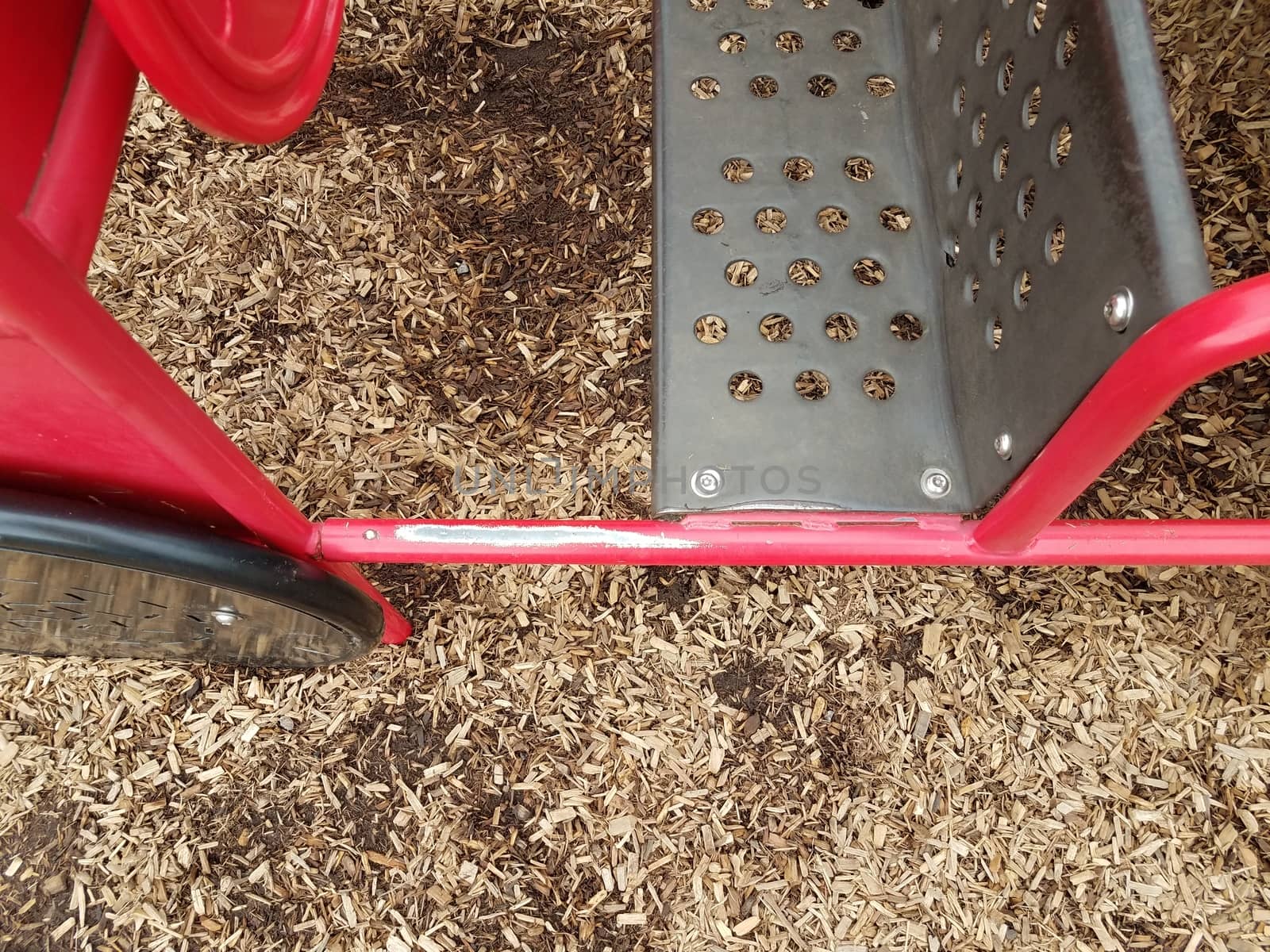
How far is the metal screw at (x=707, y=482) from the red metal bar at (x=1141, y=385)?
267mm

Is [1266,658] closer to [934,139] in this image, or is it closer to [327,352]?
[934,139]

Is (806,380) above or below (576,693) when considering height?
above

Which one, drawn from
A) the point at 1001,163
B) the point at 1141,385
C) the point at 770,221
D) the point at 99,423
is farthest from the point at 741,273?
the point at 99,423

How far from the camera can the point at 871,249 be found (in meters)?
1.00

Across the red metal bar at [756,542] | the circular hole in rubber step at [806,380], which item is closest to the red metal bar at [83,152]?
the red metal bar at [756,542]

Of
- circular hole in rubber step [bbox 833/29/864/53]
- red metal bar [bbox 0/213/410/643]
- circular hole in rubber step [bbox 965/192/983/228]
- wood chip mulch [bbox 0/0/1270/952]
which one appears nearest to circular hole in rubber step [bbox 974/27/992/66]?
circular hole in rubber step [bbox 965/192/983/228]

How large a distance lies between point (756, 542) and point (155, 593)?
0.54 m

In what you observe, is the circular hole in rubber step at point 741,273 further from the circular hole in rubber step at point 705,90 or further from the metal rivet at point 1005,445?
the metal rivet at point 1005,445

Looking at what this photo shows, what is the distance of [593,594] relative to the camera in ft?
4.34

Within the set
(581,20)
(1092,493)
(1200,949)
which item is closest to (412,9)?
(581,20)

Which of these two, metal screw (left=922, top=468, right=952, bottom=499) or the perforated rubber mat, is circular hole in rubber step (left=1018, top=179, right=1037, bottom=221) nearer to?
the perforated rubber mat

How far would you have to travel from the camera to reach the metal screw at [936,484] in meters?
0.91

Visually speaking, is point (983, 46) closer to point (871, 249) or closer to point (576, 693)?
point (871, 249)

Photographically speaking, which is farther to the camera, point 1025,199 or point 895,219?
point 895,219
